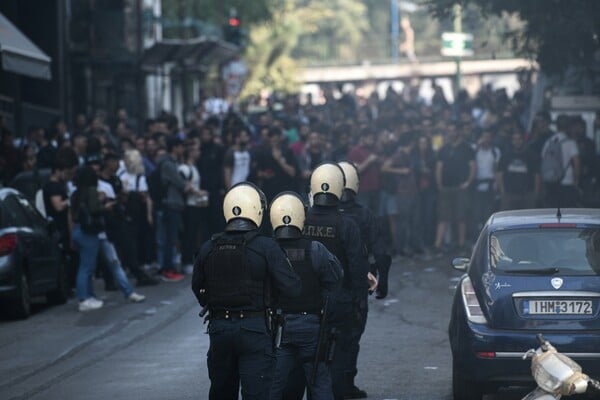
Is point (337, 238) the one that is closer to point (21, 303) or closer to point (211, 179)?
point (21, 303)

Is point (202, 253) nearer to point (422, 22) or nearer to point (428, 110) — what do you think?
point (428, 110)

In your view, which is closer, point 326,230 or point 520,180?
point 326,230

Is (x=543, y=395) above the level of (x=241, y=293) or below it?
below

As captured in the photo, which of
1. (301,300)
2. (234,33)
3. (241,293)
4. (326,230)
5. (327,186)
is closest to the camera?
(241,293)

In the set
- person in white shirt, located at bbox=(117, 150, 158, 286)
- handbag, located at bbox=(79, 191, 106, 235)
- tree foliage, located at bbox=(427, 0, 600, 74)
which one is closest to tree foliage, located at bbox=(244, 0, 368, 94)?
tree foliage, located at bbox=(427, 0, 600, 74)

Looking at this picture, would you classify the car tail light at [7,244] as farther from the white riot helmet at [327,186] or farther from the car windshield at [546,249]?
the car windshield at [546,249]

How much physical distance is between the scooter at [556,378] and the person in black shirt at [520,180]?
1491 centimetres

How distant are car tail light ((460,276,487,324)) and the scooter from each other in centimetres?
243

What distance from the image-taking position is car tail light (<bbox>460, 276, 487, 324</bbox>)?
10891 mm

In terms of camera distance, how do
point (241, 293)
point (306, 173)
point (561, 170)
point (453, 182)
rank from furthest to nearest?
point (453, 182) < point (306, 173) < point (561, 170) < point (241, 293)

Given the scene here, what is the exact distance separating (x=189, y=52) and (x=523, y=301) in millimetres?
23780

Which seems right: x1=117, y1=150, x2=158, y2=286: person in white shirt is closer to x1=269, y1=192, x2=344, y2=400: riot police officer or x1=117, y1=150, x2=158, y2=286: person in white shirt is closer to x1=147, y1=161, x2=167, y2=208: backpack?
x1=147, y1=161, x2=167, y2=208: backpack

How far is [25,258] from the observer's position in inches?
672

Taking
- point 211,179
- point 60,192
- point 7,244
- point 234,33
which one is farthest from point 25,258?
point 234,33
